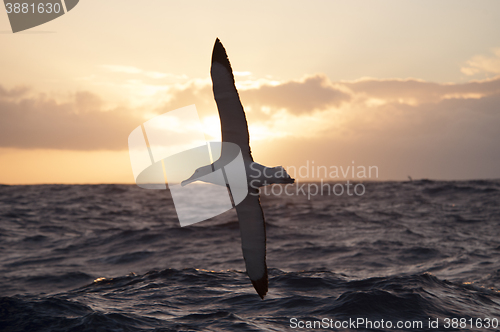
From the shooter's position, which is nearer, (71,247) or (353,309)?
(353,309)

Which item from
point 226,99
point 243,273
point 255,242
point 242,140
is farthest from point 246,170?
point 243,273

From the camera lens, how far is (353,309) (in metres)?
11.5

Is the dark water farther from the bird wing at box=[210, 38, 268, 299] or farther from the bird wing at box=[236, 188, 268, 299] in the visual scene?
the bird wing at box=[210, 38, 268, 299]

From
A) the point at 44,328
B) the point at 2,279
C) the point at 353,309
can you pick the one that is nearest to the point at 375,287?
the point at 353,309

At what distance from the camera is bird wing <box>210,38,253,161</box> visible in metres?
8.58

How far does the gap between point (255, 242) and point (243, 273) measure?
239 inches

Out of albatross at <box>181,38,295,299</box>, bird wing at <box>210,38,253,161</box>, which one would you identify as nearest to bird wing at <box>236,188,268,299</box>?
albatross at <box>181,38,295,299</box>

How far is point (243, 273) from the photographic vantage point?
16.0m

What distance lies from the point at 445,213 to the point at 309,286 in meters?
23.8

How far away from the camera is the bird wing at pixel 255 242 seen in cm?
1023

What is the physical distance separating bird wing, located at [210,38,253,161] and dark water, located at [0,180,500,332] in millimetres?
5181

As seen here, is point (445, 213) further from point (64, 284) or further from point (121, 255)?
point (64, 284)

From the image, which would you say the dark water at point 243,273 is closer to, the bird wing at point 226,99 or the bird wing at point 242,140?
the bird wing at point 242,140

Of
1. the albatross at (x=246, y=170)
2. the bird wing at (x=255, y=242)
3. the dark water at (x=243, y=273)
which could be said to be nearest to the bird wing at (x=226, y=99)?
the albatross at (x=246, y=170)
